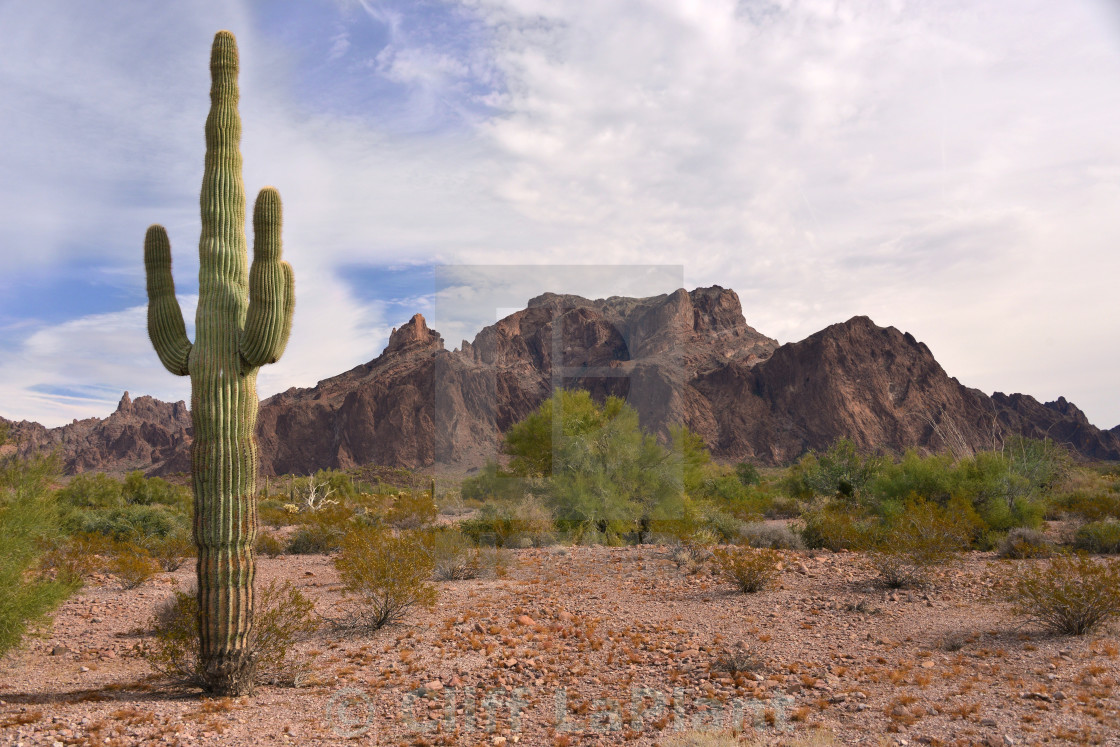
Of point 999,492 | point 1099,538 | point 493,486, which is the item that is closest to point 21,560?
point 493,486

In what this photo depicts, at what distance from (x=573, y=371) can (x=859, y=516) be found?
17213 mm

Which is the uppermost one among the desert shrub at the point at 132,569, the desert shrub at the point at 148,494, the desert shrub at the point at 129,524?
the desert shrub at the point at 148,494

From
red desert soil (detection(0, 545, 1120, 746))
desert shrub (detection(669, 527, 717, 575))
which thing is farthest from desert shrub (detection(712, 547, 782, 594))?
desert shrub (detection(669, 527, 717, 575))

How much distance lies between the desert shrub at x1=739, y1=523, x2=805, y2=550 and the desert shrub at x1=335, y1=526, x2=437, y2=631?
285 inches

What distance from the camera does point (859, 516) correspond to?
16.0m

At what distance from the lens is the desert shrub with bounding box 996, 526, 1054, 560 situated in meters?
11.3

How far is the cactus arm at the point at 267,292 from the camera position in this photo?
6105mm

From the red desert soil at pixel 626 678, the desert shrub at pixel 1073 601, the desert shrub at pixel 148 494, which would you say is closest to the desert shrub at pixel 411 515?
the desert shrub at pixel 148 494

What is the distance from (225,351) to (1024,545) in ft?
43.6

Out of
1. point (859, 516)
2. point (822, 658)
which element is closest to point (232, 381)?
point (822, 658)

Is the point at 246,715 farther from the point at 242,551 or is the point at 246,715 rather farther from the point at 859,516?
the point at 859,516

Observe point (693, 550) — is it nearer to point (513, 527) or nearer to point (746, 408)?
point (513, 527)

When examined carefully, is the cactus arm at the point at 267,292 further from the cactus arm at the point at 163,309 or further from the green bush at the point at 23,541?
the green bush at the point at 23,541

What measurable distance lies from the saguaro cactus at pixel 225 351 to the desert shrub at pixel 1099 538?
14.1 metres
